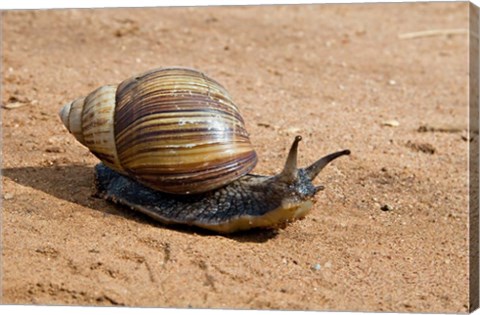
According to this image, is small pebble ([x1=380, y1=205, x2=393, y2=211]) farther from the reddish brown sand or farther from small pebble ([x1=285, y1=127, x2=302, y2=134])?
small pebble ([x1=285, y1=127, x2=302, y2=134])

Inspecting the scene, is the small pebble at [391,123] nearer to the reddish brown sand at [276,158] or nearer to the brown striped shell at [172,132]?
the reddish brown sand at [276,158]

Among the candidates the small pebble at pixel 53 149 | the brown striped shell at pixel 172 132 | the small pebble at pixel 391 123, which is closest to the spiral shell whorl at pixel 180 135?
the brown striped shell at pixel 172 132

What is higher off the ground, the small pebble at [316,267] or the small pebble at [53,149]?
the small pebble at [53,149]

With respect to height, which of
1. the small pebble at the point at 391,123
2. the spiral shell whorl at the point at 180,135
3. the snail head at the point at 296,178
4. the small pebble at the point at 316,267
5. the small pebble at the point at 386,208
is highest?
the spiral shell whorl at the point at 180,135

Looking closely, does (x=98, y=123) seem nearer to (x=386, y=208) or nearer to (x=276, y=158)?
(x=276, y=158)

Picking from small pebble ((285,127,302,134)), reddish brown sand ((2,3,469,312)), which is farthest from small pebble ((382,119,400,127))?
small pebble ((285,127,302,134))

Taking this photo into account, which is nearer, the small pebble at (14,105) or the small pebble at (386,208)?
the small pebble at (386,208)

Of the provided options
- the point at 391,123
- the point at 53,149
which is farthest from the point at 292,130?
the point at 53,149
